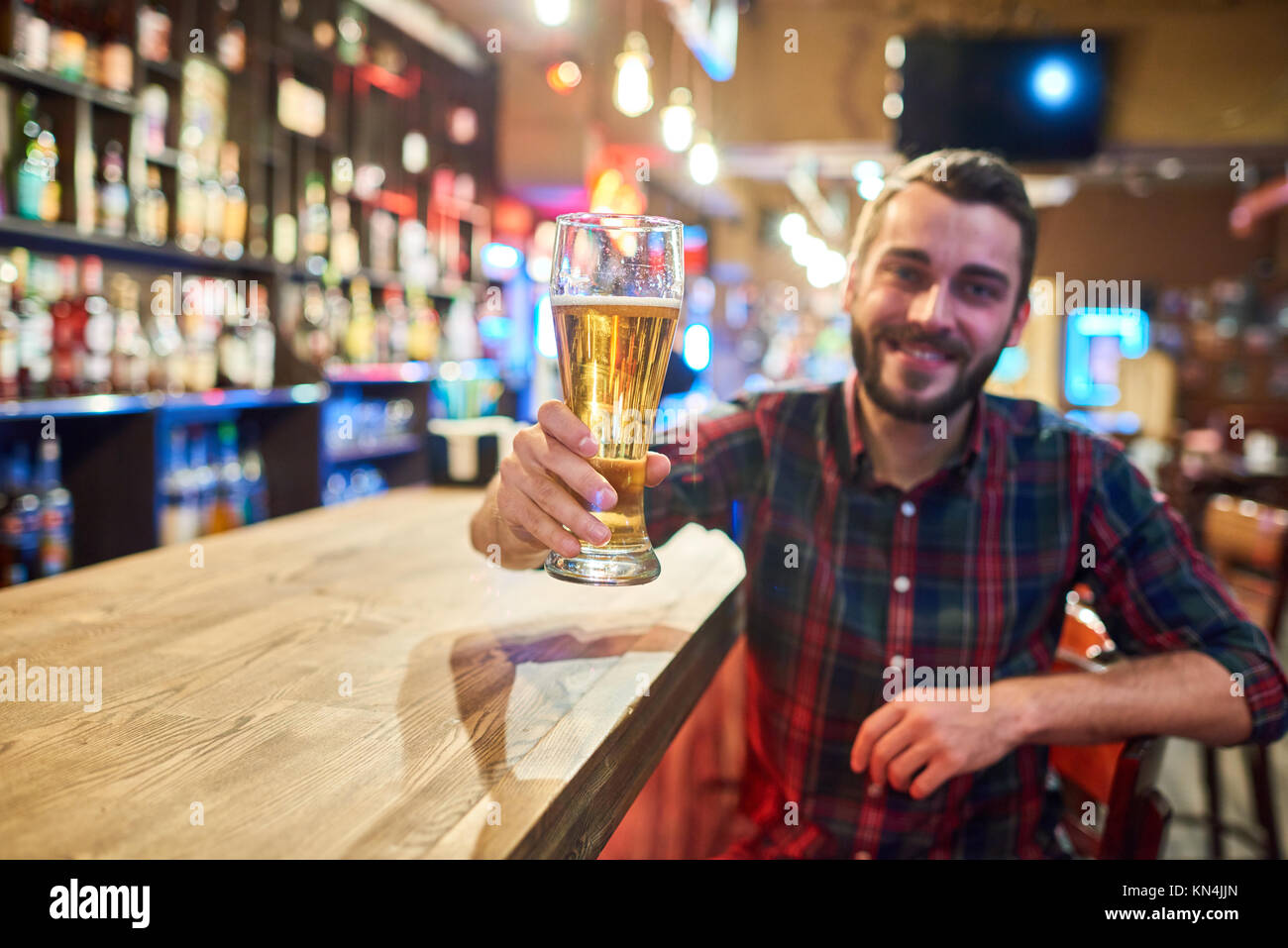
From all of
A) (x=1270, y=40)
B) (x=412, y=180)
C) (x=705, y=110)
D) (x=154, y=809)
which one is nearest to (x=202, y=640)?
(x=154, y=809)

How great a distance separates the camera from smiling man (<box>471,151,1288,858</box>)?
4.06ft

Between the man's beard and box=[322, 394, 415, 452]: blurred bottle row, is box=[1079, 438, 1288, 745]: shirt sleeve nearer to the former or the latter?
the man's beard

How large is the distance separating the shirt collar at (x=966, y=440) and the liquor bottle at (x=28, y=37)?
2.42 m

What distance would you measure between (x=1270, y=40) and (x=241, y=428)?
5.98 metres

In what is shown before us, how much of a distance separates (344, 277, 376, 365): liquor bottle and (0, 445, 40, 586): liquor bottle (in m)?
1.81

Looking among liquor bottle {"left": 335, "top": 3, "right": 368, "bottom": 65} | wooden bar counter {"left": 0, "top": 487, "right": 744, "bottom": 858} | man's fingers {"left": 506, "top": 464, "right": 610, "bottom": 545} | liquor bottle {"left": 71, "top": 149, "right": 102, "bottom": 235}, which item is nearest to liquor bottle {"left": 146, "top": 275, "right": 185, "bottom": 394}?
liquor bottle {"left": 71, "top": 149, "right": 102, "bottom": 235}

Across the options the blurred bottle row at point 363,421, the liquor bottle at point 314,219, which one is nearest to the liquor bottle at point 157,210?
the liquor bottle at point 314,219

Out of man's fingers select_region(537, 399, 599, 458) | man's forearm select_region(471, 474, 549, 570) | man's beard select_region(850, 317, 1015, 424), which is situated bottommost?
man's forearm select_region(471, 474, 549, 570)

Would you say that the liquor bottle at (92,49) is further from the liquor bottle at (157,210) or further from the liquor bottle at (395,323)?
the liquor bottle at (395,323)

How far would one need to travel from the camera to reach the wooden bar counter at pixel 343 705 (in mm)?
599

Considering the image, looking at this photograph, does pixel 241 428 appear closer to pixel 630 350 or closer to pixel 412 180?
pixel 412 180

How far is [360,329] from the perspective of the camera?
15.2ft

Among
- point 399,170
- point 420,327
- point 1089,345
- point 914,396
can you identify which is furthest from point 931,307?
point 1089,345

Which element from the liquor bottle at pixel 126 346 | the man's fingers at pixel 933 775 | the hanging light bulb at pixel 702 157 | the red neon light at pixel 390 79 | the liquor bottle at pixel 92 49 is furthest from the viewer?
the red neon light at pixel 390 79
